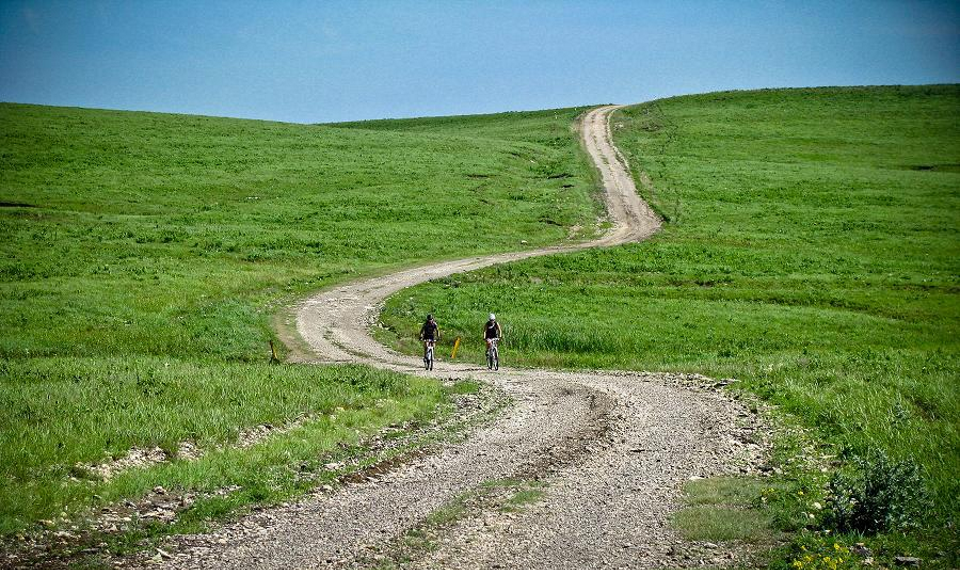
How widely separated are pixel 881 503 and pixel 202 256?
47211 mm

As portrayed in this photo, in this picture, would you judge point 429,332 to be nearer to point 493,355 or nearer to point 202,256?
point 493,355

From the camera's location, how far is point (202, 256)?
1991 inches

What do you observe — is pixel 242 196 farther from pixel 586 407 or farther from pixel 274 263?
pixel 586 407

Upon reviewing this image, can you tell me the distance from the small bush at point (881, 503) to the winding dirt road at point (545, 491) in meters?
2.73

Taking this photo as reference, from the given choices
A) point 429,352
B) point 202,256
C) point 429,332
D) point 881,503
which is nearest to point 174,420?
point 429,352

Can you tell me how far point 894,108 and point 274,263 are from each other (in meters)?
116

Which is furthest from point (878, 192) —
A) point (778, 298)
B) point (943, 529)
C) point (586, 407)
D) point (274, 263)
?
point (943, 529)

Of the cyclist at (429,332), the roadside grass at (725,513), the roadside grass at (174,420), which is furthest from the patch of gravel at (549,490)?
the cyclist at (429,332)

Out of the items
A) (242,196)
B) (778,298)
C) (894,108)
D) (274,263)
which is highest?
(894,108)

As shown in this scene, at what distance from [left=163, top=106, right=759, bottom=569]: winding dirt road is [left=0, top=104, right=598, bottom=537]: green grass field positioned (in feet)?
Answer: 6.72

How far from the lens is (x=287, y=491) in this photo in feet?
44.8

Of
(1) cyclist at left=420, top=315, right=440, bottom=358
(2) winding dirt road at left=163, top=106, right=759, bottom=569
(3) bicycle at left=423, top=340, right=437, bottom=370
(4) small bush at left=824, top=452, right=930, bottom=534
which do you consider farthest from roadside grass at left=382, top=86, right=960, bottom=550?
(1) cyclist at left=420, top=315, right=440, bottom=358

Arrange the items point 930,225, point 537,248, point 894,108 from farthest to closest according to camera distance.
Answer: point 894,108 < point 930,225 < point 537,248

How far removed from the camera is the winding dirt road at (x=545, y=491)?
36.6ft
